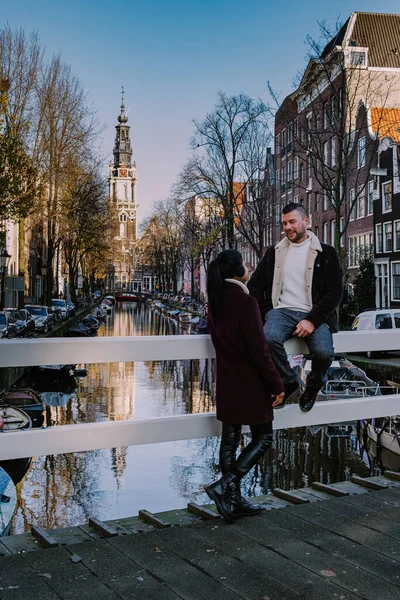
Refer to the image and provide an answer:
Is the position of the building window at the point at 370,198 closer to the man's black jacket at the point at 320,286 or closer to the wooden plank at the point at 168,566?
the man's black jacket at the point at 320,286

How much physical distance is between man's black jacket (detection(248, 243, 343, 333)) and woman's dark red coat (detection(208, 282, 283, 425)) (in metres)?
0.53

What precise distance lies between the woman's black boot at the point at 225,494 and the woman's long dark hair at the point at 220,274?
926 millimetres

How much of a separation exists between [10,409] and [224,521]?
44.8 feet

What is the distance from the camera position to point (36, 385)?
96.4ft

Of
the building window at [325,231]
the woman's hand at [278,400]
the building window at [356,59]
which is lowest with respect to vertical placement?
the woman's hand at [278,400]

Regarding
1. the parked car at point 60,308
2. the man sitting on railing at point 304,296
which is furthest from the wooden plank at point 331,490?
the parked car at point 60,308

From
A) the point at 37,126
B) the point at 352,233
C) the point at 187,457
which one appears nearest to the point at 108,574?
the point at 187,457

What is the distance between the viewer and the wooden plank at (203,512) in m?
4.37

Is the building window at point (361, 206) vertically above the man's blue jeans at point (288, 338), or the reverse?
Result: the building window at point (361, 206)

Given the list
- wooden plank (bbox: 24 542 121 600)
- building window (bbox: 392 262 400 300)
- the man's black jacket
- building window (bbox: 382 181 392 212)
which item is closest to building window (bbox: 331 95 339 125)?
building window (bbox: 382 181 392 212)

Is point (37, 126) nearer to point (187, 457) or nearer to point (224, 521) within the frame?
point (187, 457)

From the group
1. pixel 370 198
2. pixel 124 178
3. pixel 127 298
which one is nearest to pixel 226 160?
pixel 370 198

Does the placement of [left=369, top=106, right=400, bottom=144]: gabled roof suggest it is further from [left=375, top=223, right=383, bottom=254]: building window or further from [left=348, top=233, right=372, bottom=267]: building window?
[left=348, top=233, right=372, bottom=267]: building window

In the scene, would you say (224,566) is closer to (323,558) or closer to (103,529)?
(323,558)
